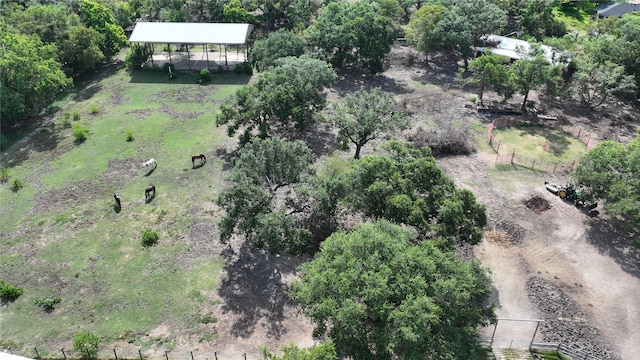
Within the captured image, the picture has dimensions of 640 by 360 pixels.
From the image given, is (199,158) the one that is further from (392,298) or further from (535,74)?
(535,74)

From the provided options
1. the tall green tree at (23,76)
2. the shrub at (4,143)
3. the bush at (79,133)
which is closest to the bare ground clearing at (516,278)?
the bush at (79,133)

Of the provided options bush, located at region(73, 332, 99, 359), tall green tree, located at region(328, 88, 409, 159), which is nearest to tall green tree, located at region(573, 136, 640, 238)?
tall green tree, located at region(328, 88, 409, 159)

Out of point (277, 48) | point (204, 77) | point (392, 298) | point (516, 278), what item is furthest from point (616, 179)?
point (204, 77)

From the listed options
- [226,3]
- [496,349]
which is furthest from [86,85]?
[496,349]

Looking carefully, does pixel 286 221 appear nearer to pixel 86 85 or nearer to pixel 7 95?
pixel 7 95

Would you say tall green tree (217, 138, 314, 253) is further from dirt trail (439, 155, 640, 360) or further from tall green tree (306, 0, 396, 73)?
tall green tree (306, 0, 396, 73)
